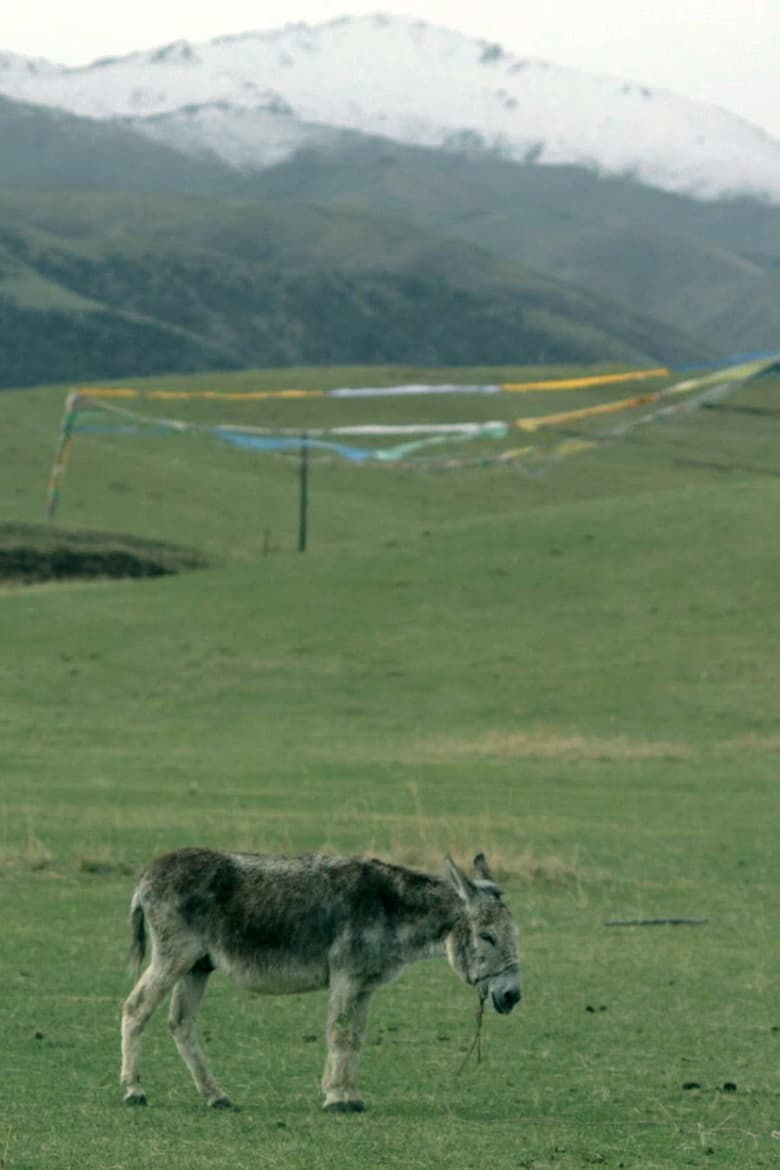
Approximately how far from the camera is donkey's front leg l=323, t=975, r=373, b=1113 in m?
10.8

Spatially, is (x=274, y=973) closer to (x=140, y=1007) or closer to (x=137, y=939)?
(x=140, y=1007)

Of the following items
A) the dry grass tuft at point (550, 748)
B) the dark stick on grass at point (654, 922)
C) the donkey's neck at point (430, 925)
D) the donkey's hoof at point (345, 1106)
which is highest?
the donkey's neck at point (430, 925)

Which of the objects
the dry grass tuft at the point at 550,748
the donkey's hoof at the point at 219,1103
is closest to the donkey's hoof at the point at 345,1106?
the donkey's hoof at the point at 219,1103

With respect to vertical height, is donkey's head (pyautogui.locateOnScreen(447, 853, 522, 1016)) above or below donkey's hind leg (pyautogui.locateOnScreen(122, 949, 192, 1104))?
above

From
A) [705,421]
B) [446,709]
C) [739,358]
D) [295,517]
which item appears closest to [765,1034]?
[739,358]

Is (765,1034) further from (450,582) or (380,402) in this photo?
(380,402)

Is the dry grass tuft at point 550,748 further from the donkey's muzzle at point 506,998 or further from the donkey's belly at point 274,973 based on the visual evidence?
the donkey's muzzle at point 506,998

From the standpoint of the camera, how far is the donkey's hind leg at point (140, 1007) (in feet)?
36.1

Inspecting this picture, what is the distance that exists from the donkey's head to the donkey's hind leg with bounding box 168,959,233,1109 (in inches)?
61.1

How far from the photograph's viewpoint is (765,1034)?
14852 millimetres

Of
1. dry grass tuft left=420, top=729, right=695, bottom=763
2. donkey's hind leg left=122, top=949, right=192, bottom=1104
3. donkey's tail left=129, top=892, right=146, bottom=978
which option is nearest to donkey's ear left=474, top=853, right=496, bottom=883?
donkey's hind leg left=122, top=949, right=192, bottom=1104

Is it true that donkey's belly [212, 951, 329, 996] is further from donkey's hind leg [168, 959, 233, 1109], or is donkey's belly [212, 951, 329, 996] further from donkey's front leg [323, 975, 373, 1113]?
donkey's hind leg [168, 959, 233, 1109]

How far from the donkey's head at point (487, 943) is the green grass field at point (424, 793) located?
0.81 m

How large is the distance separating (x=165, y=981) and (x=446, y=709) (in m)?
35.3
